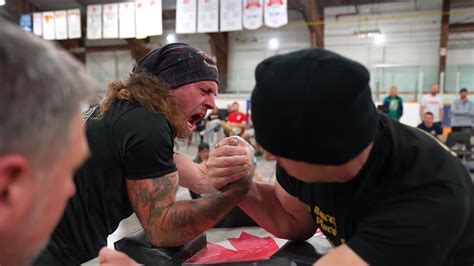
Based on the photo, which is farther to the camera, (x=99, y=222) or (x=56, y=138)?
(x=99, y=222)

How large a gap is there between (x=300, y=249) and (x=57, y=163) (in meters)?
0.99

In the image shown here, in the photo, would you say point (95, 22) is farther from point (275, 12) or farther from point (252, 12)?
point (275, 12)

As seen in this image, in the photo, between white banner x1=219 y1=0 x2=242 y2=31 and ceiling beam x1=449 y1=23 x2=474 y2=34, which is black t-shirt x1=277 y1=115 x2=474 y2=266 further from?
ceiling beam x1=449 y1=23 x2=474 y2=34

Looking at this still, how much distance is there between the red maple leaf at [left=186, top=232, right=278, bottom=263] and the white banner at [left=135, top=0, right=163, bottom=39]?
6440mm

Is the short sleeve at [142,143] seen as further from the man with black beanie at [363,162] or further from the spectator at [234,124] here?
the spectator at [234,124]

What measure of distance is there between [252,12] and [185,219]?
6847mm

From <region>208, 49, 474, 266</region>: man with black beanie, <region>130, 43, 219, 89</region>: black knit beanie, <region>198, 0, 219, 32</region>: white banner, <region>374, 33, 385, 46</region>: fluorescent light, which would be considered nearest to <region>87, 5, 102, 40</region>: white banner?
<region>198, 0, 219, 32</region>: white banner

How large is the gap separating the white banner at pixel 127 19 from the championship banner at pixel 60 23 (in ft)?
6.56

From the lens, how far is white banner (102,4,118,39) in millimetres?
8709

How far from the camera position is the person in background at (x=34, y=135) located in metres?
0.48

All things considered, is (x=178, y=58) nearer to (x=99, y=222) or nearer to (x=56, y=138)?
(x=99, y=222)

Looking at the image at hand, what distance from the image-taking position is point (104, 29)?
8977mm

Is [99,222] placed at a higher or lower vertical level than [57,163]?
lower

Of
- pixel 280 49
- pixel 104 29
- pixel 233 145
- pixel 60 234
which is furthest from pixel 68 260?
pixel 280 49
